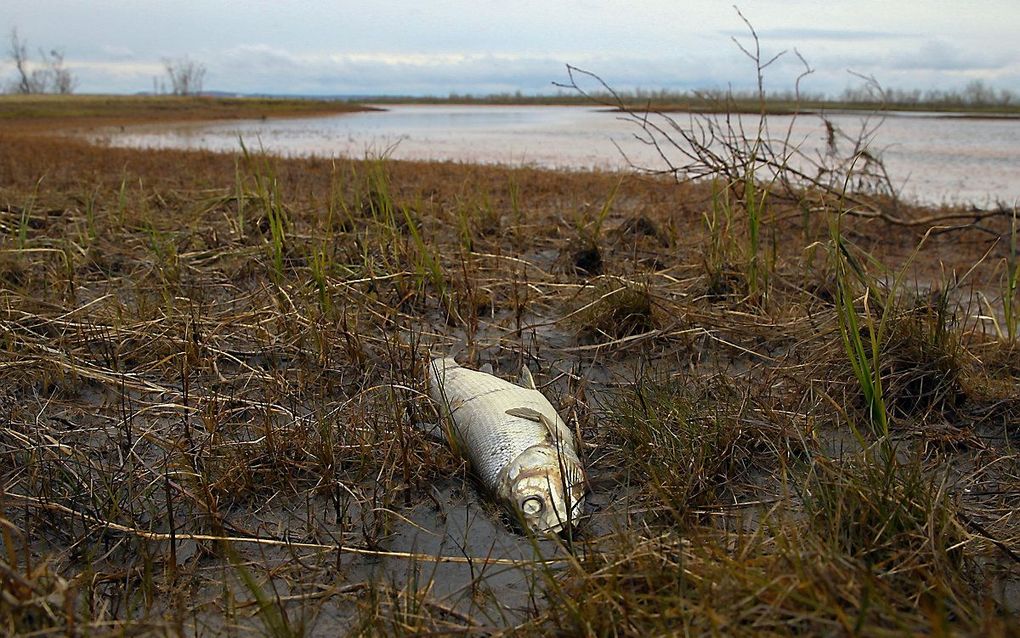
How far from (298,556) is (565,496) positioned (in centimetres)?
79

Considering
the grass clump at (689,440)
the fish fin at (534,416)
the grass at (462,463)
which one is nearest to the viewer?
the grass at (462,463)

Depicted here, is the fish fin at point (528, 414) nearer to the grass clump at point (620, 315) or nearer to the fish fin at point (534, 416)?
the fish fin at point (534, 416)

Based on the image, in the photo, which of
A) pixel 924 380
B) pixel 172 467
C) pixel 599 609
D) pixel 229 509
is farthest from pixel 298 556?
pixel 924 380

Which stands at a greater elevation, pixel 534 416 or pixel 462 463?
pixel 534 416

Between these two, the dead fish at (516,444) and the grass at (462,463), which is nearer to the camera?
the grass at (462,463)

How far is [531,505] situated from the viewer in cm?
230

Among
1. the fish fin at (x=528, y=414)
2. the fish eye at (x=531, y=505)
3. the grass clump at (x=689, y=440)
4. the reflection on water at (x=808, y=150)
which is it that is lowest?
the fish eye at (x=531, y=505)

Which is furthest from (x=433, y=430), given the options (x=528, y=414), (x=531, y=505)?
(x=531, y=505)

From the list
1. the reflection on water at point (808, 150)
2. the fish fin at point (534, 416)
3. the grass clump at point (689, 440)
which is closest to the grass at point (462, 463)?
the grass clump at point (689, 440)

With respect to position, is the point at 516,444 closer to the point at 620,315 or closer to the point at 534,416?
the point at 534,416

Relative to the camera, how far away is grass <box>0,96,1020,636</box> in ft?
5.92

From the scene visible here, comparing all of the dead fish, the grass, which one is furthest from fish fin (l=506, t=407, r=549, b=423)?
the grass

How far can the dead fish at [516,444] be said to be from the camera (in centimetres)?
229

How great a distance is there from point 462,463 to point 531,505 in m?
0.43
